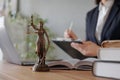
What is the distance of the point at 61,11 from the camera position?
10.5 feet

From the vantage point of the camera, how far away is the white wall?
9.38 ft

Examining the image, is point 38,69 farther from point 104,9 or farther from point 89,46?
point 104,9

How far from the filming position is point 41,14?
3.56 m

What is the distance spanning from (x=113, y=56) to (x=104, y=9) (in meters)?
1.19

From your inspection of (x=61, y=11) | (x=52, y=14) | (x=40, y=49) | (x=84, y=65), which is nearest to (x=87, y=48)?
(x=84, y=65)

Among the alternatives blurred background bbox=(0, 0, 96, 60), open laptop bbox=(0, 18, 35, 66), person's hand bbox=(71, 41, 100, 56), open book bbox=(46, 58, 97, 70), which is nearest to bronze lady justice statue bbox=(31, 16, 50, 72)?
open book bbox=(46, 58, 97, 70)

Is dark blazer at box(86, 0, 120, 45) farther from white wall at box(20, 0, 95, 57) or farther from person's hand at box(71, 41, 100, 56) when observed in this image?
white wall at box(20, 0, 95, 57)

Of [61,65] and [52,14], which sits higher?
[61,65]

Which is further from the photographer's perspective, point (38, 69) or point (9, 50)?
point (9, 50)

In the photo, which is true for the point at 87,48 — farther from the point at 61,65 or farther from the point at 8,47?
the point at 8,47

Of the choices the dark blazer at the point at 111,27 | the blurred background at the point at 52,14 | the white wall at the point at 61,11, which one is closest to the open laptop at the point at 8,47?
the dark blazer at the point at 111,27

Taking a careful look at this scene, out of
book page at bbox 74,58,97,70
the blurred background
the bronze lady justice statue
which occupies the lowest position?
the blurred background

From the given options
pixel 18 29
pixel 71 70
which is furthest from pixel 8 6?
pixel 71 70

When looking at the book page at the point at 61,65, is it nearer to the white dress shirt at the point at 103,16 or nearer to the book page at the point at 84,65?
the book page at the point at 84,65
